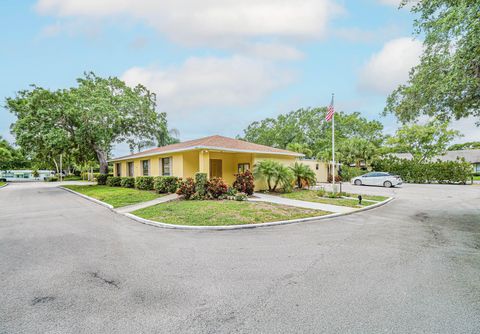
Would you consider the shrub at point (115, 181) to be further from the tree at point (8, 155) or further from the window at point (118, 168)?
the tree at point (8, 155)

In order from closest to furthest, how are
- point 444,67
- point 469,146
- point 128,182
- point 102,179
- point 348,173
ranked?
point 444,67
point 128,182
point 102,179
point 348,173
point 469,146

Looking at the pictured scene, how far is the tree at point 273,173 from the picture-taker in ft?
48.9

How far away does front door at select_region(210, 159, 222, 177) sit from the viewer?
17.1 m

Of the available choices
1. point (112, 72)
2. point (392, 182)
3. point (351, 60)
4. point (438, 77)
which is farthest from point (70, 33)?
point (392, 182)

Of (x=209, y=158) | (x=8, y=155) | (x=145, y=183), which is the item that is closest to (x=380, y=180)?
(x=209, y=158)

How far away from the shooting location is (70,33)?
498 inches

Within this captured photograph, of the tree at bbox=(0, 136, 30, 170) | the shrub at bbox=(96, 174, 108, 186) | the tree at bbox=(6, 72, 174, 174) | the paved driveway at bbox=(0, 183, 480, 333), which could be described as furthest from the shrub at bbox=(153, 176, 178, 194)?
the tree at bbox=(0, 136, 30, 170)

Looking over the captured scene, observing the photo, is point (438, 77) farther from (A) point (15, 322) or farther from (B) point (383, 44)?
(A) point (15, 322)

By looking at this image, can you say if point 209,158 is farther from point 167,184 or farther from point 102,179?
point 102,179

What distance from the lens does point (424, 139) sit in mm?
28672

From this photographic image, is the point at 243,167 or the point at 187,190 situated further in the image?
the point at 243,167

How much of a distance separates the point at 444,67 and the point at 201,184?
1041cm

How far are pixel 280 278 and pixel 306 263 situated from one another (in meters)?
0.85

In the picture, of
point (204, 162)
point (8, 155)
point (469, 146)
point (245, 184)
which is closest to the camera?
point (204, 162)
